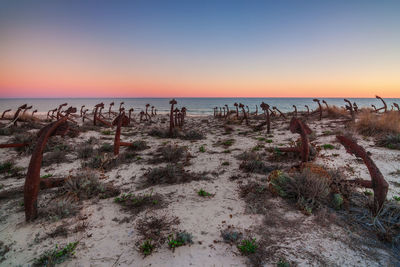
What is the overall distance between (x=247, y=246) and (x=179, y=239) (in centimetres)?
104

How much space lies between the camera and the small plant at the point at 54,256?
7.78ft

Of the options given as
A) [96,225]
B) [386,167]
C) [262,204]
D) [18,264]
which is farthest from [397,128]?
[18,264]

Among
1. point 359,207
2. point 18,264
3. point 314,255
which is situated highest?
point 359,207

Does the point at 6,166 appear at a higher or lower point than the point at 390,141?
lower

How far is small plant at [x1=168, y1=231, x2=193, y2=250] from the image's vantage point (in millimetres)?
2635

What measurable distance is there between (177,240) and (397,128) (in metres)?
10.8

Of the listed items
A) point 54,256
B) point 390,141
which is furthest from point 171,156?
point 390,141

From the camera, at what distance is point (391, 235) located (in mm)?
2686

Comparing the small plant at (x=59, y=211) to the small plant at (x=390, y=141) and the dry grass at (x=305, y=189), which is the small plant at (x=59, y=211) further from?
the small plant at (x=390, y=141)

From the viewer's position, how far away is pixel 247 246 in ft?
8.45

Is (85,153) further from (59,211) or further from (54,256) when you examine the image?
(54,256)

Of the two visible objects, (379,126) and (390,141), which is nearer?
(390,141)

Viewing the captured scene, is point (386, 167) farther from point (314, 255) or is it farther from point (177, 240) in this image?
point (177, 240)

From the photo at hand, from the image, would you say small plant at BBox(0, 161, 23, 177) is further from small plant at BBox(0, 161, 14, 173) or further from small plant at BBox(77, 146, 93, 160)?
small plant at BBox(77, 146, 93, 160)
